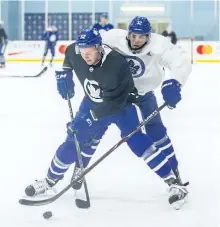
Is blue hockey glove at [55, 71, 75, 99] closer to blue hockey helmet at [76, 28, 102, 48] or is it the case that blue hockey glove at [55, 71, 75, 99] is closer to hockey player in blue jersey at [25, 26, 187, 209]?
hockey player in blue jersey at [25, 26, 187, 209]

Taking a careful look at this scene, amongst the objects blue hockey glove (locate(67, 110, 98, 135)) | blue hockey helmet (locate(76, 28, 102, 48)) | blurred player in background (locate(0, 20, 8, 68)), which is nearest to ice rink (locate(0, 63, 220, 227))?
blue hockey glove (locate(67, 110, 98, 135))

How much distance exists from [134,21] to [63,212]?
0.84 metres

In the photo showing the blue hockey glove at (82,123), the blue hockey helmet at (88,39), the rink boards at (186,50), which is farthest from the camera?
the rink boards at (186,50)

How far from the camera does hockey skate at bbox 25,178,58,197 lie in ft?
7.70

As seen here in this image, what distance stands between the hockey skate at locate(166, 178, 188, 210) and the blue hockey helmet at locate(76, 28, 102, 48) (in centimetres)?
70

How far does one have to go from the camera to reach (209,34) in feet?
46.4

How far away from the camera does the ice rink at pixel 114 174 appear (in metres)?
2.10

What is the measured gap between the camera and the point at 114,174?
2844mm

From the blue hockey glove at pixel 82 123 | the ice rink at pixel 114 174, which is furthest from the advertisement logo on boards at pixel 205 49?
the blue hockey glove at pixel 82 123

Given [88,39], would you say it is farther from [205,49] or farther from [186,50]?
[205,49]

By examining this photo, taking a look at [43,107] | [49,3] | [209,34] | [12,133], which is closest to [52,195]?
[12,133]

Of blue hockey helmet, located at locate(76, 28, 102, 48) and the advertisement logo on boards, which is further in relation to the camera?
the advertisement logo on boards

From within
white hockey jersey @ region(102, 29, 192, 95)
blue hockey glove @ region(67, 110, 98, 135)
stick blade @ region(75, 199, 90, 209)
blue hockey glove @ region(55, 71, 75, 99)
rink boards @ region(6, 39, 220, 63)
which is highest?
rink boards @ region(6, 39, 220, 63)

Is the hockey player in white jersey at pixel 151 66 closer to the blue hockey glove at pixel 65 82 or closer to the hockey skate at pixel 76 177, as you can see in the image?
the hockey skate at pixel 76 177
